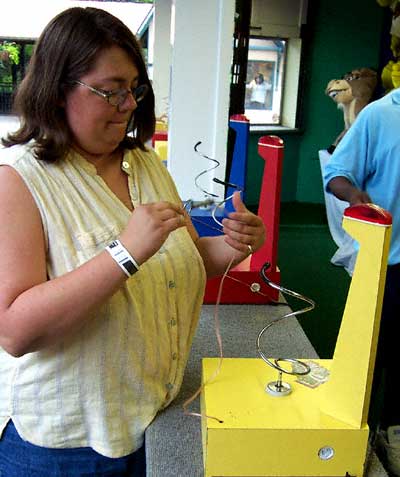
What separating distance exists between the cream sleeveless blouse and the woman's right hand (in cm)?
8

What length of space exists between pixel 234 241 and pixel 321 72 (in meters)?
4.57

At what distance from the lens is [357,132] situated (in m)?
1.57

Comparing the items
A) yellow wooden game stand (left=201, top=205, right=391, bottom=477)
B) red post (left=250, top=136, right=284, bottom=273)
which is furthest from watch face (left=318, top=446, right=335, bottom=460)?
red post (left=250, top=136, right=284, bottom=273)

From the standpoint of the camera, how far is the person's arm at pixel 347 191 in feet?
4.86

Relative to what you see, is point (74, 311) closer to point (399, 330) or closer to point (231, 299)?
point (231, 299)

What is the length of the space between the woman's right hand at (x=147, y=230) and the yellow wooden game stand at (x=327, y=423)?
0.22m

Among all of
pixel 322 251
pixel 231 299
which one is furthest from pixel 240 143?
pixel 322 251

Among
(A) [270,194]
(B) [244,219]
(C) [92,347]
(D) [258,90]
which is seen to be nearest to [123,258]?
(C) [92,347]

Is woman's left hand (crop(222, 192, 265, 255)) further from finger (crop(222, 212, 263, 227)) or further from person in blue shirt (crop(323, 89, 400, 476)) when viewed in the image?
person in blue shirt (crop(323, 89, 400, 476))

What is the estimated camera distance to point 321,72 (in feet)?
16.9

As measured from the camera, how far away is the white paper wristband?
0.71 meters

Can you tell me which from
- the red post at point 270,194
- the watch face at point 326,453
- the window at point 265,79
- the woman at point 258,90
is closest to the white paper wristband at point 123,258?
the watch face at point 326,453

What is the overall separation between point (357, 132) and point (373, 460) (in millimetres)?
965

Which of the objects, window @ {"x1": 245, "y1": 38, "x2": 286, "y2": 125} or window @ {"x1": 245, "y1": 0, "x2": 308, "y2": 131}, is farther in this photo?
window @ {"x1": 245, "y1": 38, "x2": 286, "y2": 125}
